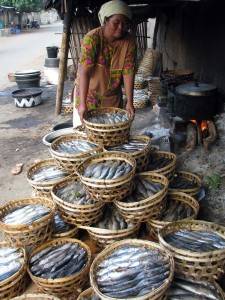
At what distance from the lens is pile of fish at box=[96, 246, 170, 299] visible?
2767 mm

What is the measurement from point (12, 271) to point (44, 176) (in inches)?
49.5

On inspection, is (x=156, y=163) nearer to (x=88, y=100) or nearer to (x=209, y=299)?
(x=88, y=100)

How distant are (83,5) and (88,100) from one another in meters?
5.81

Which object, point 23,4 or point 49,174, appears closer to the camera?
point 49,174

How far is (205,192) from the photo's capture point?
5.04 meters

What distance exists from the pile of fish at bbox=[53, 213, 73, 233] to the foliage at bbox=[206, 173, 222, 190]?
88.7 inches

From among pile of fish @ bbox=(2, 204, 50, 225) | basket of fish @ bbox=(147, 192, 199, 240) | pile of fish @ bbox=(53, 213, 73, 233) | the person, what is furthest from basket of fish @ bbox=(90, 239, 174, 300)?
the person

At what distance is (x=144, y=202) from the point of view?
3.49 metres

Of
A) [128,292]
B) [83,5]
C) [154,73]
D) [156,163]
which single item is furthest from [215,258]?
[154,73]

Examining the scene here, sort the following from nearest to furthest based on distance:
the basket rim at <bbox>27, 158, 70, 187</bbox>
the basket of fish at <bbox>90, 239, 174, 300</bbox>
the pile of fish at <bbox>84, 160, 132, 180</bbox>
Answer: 1. the basket of fish at <bbox>90, 239, 174, 300</bbox>
2. the pile of fish at <bbox>84, 160, 132, 180</bbox>
3. the basket rim at <bbox>27, 158, 70, 187</bbox>

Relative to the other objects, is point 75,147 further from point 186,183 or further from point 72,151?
point 186,183

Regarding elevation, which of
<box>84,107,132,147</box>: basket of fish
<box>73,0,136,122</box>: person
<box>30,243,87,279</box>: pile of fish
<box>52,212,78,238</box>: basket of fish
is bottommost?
<box>30,243,87,279</box>: pile of fish

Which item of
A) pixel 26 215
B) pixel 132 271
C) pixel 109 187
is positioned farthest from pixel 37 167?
pixel 132 271

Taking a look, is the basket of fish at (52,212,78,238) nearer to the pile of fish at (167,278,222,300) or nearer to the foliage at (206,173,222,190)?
the pile of fish at (167,278,222,300)
